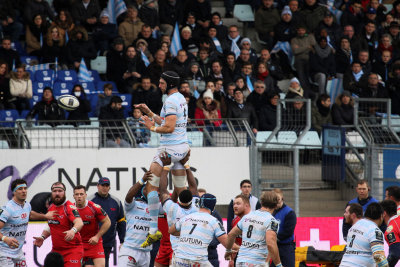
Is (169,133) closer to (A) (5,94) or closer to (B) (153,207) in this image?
(B) (153,207)

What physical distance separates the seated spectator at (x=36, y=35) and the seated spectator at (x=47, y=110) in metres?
3.21

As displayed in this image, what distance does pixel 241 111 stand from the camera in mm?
18312

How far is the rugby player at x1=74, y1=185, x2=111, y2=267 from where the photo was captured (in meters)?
12.6

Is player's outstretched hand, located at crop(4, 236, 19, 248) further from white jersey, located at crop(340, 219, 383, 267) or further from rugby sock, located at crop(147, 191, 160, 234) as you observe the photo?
white jersey, located at crop(340, 219, 383, 267)

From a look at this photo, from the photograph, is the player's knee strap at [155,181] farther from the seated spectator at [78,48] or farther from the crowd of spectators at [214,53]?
the seated spectator at [78,48]

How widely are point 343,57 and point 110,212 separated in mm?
10817

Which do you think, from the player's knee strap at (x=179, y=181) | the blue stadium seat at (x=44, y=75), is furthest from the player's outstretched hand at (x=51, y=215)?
the blue stadium seat at (x=44, y=75)

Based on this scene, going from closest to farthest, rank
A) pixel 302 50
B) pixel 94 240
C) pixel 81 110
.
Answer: pixel 94 240 < pixel 81 110 < pixel 302 50

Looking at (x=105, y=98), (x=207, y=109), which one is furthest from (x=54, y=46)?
(x=207, y=109)

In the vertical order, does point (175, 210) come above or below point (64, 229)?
above

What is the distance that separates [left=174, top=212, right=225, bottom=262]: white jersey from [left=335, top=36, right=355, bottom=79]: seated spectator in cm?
1240

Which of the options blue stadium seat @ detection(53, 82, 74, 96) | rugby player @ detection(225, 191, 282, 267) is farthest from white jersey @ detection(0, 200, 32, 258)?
blue stadium seat @ detection(53, 82, 74, 96)

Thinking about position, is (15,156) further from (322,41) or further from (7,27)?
(322,41)

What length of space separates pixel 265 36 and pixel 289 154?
751 cm
